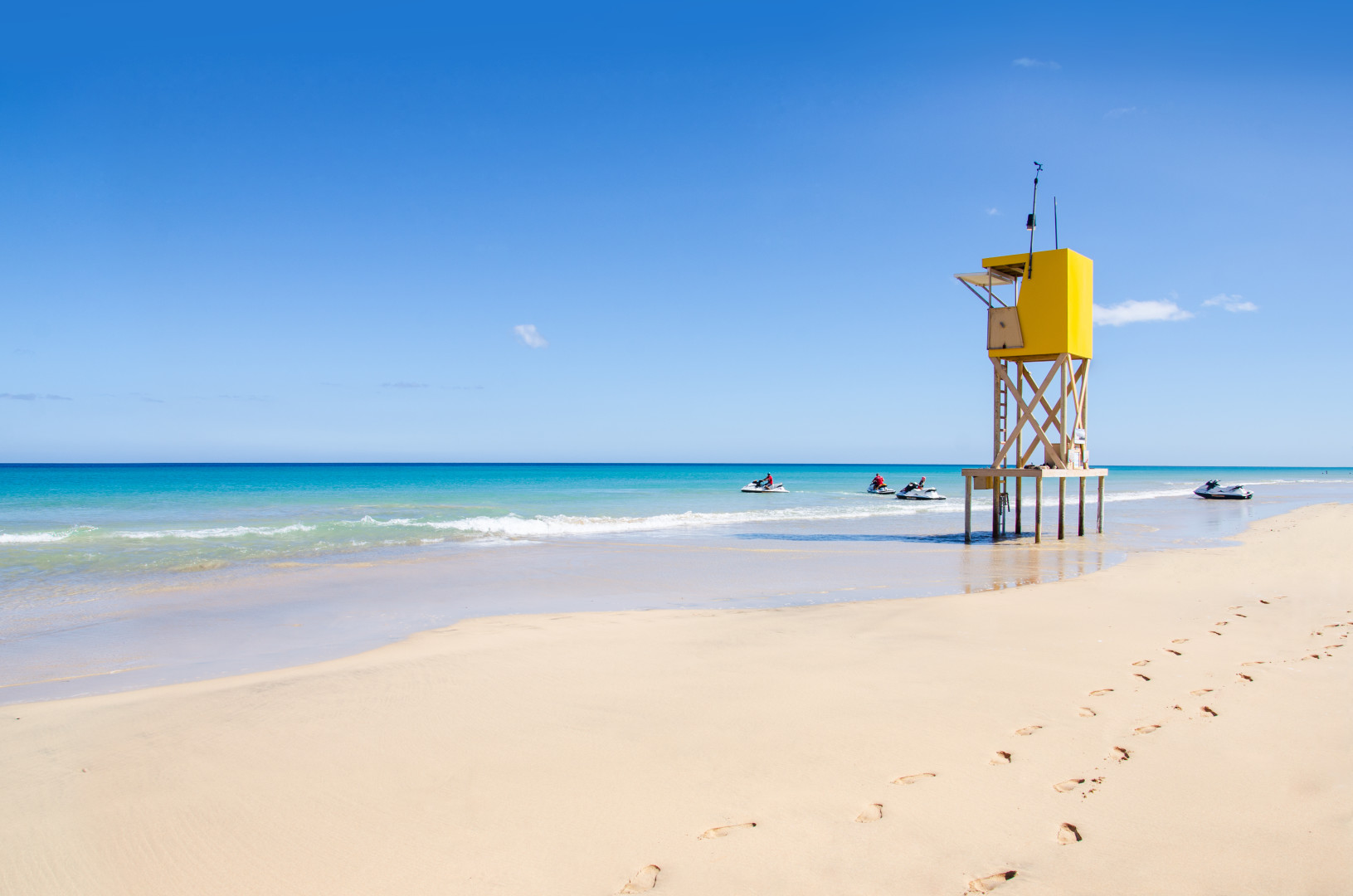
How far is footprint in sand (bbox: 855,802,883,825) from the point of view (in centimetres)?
369

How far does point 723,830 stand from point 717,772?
2.23 feet

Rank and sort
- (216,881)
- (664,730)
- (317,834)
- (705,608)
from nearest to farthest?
(216,881) < (317,834) < (664,730) < (705,608)

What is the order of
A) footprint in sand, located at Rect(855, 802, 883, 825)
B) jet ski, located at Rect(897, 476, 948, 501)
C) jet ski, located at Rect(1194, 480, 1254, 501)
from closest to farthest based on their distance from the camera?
1. footprint in sand, located at Rect(855, 802, 883, 825)
2. jet ski, located at Rect(897, 476, 948, 501)
3. jet ski, located at Rect(1194, 480, 1254, 501)

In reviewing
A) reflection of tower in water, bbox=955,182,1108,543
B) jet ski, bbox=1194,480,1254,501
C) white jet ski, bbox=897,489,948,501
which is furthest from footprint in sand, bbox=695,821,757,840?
jet ski, bbox=1194,480,1254,501

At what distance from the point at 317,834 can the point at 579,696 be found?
232 cm

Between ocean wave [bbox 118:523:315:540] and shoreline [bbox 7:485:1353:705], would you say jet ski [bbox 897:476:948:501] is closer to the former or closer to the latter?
shoreline [bbox 7:485:1353:705]

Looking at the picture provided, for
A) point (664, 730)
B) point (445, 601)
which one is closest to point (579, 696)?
point (664, 730)

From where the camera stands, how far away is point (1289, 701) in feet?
17.5

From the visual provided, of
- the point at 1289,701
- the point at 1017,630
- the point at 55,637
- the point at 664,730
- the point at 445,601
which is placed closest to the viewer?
the point at 664,730

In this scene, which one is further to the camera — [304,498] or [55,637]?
[304,498]

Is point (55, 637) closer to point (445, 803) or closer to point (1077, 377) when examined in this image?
point (445, 803)

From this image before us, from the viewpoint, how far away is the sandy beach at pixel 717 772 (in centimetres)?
333

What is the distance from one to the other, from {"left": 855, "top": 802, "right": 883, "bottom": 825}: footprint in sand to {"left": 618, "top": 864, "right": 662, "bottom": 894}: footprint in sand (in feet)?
3.33

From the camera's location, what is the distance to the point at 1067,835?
3.48 meters
